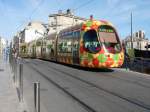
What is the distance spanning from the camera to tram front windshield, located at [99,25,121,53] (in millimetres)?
24547

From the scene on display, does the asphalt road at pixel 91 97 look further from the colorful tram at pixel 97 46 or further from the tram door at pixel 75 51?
the tram door at pixel 75 51

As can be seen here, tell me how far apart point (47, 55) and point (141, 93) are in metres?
28.5

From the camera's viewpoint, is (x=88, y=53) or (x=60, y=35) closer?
(x=88, y=53)

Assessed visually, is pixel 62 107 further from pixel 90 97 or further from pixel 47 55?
pixel 47 55

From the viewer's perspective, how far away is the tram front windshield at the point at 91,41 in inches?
969

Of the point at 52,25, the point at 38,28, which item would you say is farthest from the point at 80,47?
the point at 38,28

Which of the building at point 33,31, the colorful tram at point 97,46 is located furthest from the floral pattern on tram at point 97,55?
the building at point 33,31

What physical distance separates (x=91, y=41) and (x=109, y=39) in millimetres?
1187

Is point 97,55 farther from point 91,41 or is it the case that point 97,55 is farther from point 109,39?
point 109,39

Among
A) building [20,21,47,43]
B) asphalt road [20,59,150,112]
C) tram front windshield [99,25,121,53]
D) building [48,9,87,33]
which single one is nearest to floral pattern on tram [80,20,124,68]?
tram front windshield [99,25,121,53]

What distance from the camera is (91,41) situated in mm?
25016

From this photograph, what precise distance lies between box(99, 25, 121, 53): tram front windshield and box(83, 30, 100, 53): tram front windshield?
1.20 ft

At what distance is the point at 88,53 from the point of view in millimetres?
24922

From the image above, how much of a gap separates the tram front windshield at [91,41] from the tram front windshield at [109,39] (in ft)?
1.20
